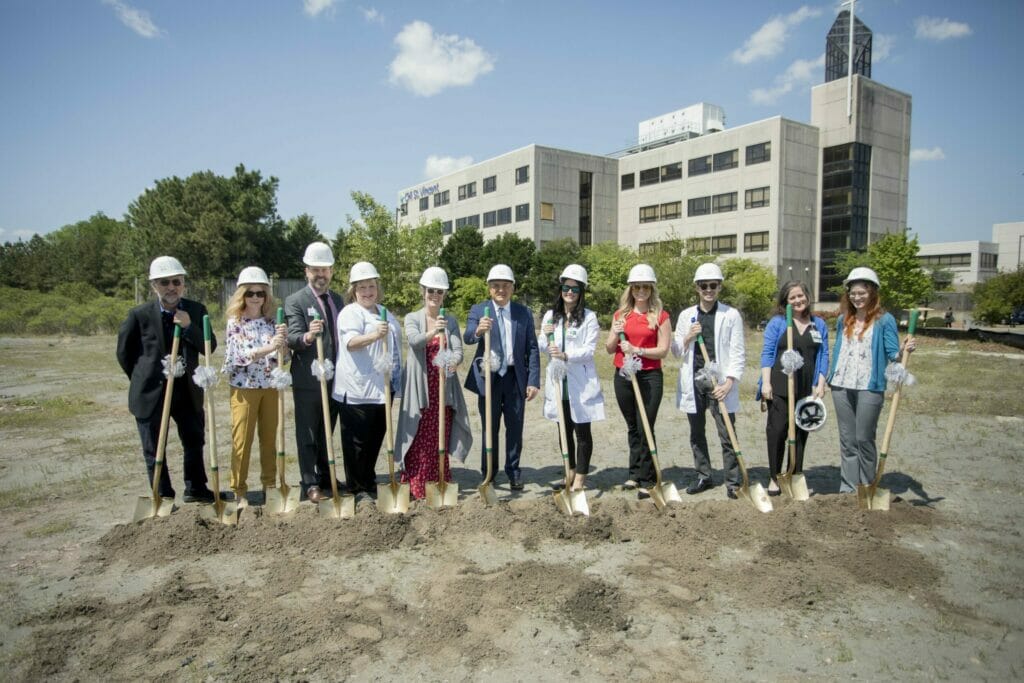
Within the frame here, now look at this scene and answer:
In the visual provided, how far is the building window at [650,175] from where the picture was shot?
50.0 meters

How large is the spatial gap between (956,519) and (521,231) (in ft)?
153

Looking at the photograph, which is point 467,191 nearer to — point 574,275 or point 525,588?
point 574,275

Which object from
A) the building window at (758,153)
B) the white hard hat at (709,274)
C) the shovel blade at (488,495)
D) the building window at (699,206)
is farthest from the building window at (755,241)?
the shovel blade at (488,495)

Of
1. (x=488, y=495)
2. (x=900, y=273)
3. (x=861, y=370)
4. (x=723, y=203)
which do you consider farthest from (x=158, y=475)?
(x=723, y=203)

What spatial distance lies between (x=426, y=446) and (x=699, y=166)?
1838 inches

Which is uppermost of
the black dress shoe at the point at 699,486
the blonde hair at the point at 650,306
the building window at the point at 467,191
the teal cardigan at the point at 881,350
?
the building window at the point at 467,191

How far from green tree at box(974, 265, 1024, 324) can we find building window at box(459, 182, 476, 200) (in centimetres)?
3942

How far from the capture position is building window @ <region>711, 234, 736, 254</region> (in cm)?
4450

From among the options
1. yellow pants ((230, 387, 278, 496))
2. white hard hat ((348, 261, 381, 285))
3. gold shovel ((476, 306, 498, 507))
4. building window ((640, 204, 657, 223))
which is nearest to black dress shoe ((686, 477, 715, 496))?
gold shovel ((476, 306, 498, 507))

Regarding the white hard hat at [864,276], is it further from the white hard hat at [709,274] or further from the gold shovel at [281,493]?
the gold shovel at [281,493]

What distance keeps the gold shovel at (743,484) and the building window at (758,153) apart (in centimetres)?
4231

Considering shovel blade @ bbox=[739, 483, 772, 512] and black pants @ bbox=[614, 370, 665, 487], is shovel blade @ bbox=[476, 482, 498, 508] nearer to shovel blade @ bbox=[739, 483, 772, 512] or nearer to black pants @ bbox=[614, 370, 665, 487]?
black pants @ bbox=[614, 370, 665, 487]

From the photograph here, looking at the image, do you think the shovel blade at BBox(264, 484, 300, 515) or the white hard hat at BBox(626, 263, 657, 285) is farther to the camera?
the white hard hat at BBox(626, 263, 657, 285)

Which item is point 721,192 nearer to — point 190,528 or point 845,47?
point 845,47
